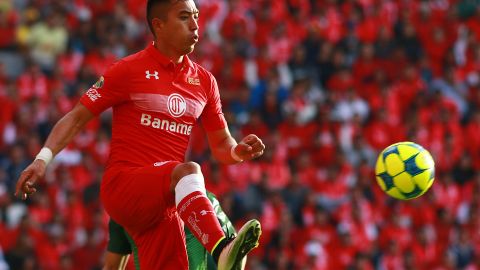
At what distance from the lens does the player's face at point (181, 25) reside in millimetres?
7098

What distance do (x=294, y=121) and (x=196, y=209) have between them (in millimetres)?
10009

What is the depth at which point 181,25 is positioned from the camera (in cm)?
710

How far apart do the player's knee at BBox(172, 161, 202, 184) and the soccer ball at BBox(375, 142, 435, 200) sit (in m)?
2.23

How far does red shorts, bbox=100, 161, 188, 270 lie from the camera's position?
6.78 m

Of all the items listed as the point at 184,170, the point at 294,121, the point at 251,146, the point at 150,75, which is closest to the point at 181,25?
the point at 150,75

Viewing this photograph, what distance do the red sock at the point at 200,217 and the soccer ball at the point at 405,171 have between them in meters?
2.21

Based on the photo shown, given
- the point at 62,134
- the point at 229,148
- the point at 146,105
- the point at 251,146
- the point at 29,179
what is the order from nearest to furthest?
the point at 29,179 < the point at 251,146 < the point at 62,134 < the point at 146,105 < the point at 229,148

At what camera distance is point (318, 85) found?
58.2 feet

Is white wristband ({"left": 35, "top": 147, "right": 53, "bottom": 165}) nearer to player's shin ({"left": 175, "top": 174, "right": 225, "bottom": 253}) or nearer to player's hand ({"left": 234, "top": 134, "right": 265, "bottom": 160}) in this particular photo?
player's shin ({"left": 175, "top": 174, "right": 225, "bottom": 253})

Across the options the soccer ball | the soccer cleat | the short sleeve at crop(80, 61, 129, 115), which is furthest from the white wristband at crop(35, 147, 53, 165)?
the soccer ball

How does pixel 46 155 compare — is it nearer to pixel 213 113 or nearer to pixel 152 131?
pixel 152 131

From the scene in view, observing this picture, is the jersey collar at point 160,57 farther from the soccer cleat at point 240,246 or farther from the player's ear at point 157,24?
the soccer cleat at point 240,246

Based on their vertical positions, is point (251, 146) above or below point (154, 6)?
below

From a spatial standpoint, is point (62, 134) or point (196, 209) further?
point (62, 134)
